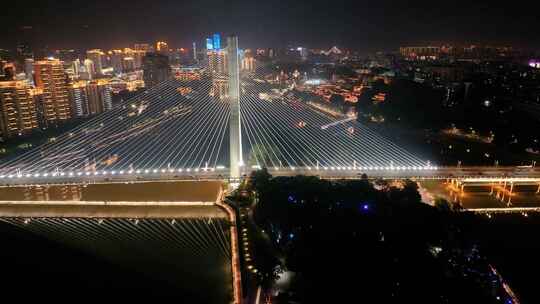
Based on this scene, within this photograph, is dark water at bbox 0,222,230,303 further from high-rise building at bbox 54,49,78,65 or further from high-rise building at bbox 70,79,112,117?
high-rise building at bbox 54,49,78,65

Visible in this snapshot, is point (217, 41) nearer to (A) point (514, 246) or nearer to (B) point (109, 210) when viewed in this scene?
(B) point (109, 210)

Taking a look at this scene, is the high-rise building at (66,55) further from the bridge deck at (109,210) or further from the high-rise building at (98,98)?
the bridge deck at (109,210)

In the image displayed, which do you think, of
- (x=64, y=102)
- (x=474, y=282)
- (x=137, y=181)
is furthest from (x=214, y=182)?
(x=64, y=102)

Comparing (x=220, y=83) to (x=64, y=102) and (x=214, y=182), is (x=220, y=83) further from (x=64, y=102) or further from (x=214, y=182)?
(x=214, y=182)

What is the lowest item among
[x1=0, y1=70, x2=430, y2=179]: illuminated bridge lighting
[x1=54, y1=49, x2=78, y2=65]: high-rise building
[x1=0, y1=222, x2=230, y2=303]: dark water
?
[x1=0, y1=222, x2=230, y2=303]: dark water

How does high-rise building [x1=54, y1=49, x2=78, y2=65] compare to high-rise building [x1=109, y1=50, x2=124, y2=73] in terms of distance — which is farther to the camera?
high-rise building [x1=109, y1=50, x2=124, y2=73]

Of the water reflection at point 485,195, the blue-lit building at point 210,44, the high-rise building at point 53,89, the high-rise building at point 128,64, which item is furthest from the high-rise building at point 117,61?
the water reflection at point 485,195

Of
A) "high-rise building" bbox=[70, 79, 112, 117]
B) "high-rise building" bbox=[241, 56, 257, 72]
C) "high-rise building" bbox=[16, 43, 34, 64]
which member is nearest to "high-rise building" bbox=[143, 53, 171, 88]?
Result: "high-rise building" bbox=[70, 79, 112, 117]

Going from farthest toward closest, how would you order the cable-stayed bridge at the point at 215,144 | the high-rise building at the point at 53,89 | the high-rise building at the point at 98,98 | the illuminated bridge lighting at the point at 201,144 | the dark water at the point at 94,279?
1. the high-rise building at the point at 98,98
2. the high-rise building at the point at 53,89
3. the illuminated bridge lighting at the point at 201,144
4. the cable-stayed bridge at the point at 215,144
5. the dark water at the point at 94,279
